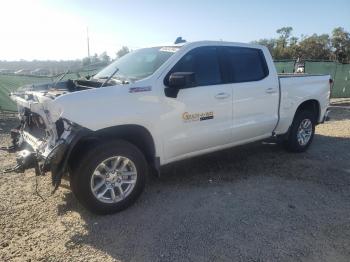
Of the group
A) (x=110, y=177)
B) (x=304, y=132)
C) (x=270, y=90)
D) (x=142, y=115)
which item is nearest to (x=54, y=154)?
(x=110, y=177)

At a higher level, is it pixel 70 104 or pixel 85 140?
pixel 70 104

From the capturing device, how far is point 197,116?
4.59 meters

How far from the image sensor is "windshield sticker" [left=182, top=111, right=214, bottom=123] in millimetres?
4473

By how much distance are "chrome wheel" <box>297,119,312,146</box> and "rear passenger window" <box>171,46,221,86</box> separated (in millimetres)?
2443

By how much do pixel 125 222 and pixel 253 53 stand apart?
130 inches

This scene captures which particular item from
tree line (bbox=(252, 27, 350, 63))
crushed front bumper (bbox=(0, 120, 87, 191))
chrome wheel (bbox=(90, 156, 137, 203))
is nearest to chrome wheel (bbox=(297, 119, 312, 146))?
chrome wheel (bbox=(90, 156, 137, 203))

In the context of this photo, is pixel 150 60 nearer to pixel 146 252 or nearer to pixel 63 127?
pixel 63 127

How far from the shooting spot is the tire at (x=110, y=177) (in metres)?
3.83

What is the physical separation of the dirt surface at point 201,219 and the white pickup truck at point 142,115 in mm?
442

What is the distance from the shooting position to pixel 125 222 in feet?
12.9

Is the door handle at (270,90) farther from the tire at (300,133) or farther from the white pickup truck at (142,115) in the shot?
the tire at (300,133)

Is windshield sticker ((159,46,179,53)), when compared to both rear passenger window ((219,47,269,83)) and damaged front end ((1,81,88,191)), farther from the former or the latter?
damaged front end ((1,81,88,191))

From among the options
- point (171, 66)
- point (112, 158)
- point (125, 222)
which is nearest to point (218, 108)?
point (171, 66)

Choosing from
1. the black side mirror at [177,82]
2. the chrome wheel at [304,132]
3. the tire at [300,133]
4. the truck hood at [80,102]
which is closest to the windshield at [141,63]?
the black side mirror at [177,82]
